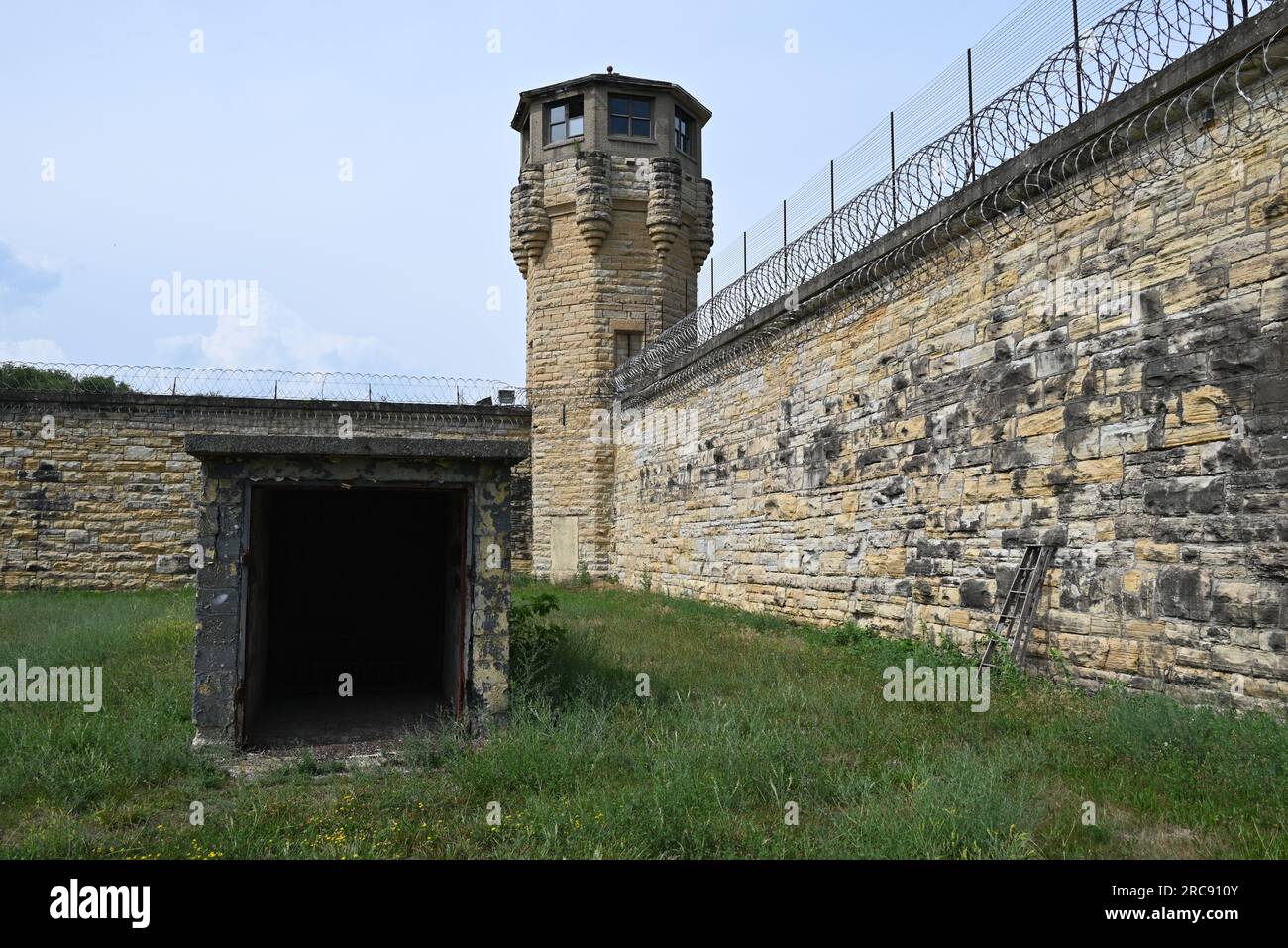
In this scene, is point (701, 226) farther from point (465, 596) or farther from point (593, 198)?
point (465, 596)

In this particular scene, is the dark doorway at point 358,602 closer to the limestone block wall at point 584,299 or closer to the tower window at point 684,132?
the limestone block wall at point 584,299

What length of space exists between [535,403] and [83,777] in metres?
16.3

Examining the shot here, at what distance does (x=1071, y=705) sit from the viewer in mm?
6684

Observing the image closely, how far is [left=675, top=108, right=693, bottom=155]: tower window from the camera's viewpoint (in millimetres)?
21516

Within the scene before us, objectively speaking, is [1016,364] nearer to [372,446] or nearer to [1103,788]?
[1103,788]

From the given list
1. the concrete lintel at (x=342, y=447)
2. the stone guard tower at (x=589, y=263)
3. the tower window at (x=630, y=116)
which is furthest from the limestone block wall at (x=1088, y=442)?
the tower window at (x=630, y=116)

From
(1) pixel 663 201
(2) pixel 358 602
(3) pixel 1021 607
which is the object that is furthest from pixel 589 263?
(3) pixel 1021 607

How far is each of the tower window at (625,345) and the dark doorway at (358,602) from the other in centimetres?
1127

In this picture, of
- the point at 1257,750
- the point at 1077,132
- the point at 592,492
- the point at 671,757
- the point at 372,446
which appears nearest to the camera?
the point at 1257,750

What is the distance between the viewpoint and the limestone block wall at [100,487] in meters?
19.6

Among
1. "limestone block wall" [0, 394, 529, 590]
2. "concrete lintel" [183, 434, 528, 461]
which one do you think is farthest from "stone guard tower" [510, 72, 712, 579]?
"concrete lintel" [183, 434, 528, 461]

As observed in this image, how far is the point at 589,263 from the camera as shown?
20484mm
